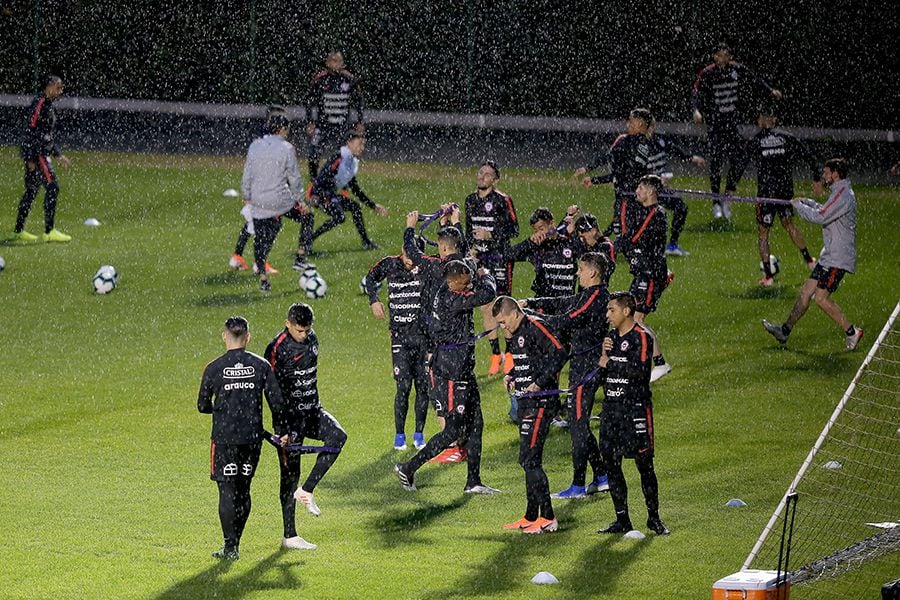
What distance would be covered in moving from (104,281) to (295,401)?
383 inches

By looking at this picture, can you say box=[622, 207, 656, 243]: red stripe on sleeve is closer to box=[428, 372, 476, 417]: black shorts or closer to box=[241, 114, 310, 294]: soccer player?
box=[428, 372, 476, 417]: black shorts

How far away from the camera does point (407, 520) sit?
12492 millimetres

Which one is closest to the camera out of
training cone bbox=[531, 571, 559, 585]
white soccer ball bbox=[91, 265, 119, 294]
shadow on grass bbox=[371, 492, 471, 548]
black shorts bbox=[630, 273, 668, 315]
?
training cone bbox=[531, 571, 559, 585]

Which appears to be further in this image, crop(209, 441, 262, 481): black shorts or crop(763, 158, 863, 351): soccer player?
crop(763, 158, 863, 351): soccer player

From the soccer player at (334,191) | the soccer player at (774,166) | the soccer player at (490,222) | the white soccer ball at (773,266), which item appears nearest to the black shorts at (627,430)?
the soccer player at (490,222)

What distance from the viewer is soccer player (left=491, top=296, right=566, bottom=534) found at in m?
12.0

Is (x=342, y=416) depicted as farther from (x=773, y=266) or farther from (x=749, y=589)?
(x=773, y=266)

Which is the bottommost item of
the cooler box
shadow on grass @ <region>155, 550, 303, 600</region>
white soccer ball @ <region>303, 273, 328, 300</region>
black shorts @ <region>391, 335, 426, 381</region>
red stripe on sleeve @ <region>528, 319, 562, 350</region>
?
shadow on grass @ <region>155, 550, 303, 600</region>

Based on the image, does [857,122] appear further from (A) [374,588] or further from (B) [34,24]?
(A) [374,588]

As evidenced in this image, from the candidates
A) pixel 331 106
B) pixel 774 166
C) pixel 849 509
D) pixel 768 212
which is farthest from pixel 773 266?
pixel 849 509

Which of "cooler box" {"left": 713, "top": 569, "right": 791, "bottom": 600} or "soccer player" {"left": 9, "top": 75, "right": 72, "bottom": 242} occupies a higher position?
"soccer player" {"left": 9, "top": 75, "right": 72, "bottom": 242}

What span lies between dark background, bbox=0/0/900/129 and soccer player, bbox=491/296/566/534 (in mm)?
18070

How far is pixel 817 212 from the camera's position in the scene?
16688 mm

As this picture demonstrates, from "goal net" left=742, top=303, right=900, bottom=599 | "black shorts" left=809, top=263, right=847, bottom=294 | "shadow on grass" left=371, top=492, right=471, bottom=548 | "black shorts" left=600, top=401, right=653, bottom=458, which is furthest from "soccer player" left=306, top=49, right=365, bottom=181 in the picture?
"black shorts" left=600, top=401, right=653, bottom=458
